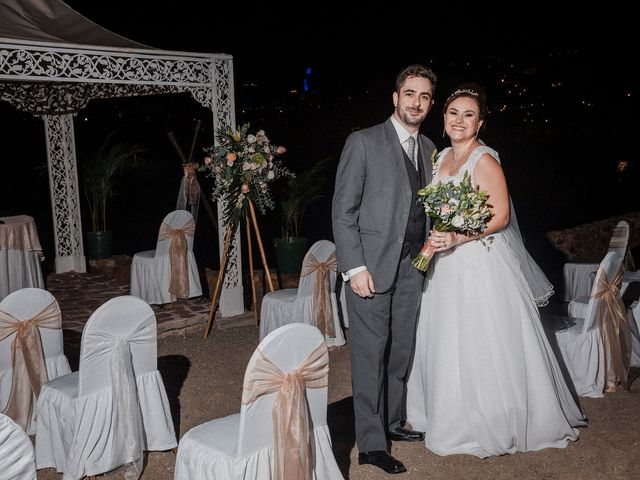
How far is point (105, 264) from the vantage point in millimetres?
9227

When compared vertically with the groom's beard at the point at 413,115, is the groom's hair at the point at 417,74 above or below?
above

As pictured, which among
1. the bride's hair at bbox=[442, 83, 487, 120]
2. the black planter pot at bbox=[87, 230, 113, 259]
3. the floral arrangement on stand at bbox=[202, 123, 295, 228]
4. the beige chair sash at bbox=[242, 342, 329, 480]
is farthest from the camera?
the black planter pot at bbox=[87, 230, 113, 259]

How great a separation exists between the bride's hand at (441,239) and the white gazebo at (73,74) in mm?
3567

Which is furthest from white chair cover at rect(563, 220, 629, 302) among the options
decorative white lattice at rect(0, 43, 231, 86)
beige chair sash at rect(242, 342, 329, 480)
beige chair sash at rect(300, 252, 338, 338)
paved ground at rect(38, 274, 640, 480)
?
beige chair sash at rect(242, 342, 329, 480)

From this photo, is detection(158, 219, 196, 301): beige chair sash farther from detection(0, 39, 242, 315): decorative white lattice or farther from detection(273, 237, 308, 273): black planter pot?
detection(273, 237, 308, 273): black planter pot

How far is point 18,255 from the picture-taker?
23.4 ft

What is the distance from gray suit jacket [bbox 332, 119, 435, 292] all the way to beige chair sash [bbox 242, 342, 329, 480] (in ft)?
2.60

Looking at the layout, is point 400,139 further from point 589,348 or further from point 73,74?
point 73,74

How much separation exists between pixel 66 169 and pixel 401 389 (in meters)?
6.57

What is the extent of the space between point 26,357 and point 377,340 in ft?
6.66

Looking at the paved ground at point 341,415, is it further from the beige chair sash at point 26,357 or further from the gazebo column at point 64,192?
the gazebo column at point 64,192

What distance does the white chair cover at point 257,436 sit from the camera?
2.49 m

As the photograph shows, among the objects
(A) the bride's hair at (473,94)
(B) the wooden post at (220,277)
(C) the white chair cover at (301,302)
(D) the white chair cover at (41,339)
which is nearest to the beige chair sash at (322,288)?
(C) the white chair cover at (301,302)

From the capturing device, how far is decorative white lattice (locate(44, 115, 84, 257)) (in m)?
8.64
